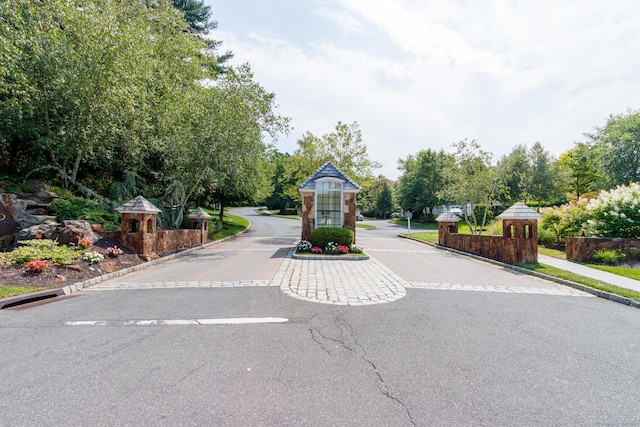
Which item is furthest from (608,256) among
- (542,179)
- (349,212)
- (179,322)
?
(542,179)

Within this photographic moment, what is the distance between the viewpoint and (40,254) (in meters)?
7.56

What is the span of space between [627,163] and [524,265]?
989 inches

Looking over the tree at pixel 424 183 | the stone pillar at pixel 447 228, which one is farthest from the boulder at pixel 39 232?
the tree at pixel 424 183

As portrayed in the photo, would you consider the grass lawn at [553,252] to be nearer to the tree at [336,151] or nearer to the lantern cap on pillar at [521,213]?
the lantern cap on pillar at [521,213]

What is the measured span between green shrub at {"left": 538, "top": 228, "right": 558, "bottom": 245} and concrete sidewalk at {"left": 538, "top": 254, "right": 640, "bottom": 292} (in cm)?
383

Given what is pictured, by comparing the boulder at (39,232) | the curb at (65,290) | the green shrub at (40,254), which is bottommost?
the curb at (65,290)

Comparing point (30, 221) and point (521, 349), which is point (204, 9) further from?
point (521, 349)

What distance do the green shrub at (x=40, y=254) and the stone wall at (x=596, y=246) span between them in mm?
15678

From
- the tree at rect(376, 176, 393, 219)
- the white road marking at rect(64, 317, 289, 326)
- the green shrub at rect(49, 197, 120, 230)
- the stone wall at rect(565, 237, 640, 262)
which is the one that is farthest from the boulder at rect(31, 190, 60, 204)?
the tree at rect(376, 176, 393, 219)

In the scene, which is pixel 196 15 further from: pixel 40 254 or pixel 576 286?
pixel 576 286

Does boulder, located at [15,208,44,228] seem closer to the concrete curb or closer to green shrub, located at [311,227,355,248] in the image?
green shrub, located at [311,227,355,248]

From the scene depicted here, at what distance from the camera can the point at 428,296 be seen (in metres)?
6.30

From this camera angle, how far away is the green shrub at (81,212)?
408 inches

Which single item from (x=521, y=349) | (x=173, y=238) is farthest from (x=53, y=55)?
(x=521, y=349)
